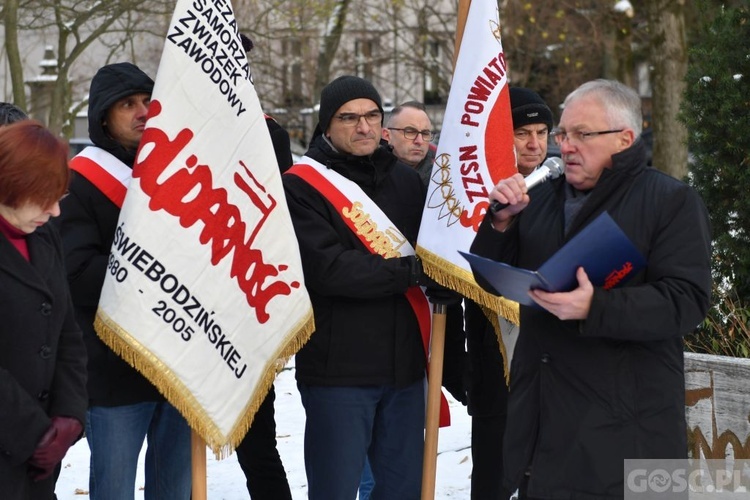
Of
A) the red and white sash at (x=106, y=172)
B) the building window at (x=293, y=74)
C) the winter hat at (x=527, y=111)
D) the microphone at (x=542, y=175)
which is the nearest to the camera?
the microphone at (x=542, y=175)

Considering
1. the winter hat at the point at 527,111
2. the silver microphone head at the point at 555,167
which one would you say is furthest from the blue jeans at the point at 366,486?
the silver microphone head at the point at 555,167

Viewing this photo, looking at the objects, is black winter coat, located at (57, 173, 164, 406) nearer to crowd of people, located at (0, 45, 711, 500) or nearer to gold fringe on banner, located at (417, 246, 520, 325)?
crowd of people, located at (0, 45, 711, 500)

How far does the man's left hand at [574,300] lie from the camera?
3.26 metres

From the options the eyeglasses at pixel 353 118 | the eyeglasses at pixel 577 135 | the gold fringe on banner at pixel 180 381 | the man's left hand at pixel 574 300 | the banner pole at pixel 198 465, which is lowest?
the banner pole at pixel 198 465

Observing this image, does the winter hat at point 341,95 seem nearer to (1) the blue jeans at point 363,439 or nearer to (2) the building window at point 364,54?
(1) the blue jeans at point 363,439

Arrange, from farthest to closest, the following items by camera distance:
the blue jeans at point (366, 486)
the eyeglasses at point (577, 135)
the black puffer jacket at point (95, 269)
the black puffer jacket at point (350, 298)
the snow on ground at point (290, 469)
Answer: the snow on ground at point (290, 469)
the blue jeans at point (366, 486)
the black puffer jacket at point (350, 298)
the black puffer jacket at point (95, 269)
the eyeglasses at point (577, 135)

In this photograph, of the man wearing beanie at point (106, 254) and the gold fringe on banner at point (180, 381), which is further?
the man wearing beanie at point (106, 254)

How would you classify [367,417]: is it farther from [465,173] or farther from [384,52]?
[384,52]

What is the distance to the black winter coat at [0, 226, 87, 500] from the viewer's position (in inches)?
130

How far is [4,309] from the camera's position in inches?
131

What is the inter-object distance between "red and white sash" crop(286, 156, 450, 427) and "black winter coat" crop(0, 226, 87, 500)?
53.5 inches

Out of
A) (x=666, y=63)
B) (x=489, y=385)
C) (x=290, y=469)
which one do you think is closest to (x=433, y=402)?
(x=489, y=385)

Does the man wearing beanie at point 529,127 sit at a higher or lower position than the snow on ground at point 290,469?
higher

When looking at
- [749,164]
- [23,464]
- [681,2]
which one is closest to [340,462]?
[23,464]
